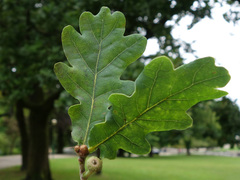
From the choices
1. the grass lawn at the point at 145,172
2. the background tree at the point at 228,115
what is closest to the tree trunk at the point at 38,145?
the grass lawn at the point at 145,172

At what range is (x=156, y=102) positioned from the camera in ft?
2.15

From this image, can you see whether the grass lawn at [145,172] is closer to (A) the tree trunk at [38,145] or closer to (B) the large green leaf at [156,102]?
(A) the tree trunk at [38,145]

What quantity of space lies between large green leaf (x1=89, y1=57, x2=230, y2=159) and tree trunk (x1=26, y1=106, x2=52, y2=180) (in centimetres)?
1126

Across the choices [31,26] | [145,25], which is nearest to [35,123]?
[31,26]

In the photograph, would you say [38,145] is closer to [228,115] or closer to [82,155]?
[228,115]

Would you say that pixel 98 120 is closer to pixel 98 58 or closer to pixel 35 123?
pixel 98 58

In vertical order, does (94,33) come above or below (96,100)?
above

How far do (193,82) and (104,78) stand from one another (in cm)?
25

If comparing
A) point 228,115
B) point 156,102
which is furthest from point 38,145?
point 156,102

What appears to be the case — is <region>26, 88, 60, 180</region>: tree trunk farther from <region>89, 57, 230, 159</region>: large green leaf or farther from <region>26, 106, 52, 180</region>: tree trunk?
<region>89, 57, 230, 159</region>: large green leaf

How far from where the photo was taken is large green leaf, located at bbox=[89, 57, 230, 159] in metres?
0.60

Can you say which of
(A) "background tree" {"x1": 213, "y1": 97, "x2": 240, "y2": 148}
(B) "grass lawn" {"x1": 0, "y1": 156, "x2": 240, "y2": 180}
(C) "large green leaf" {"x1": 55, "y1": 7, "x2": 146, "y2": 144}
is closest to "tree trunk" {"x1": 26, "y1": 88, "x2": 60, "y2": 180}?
(B) "grass lawn" {"x1": 0, "y1": 156, "x2": 240, "y2": 180}

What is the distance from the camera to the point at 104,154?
28.3 inches

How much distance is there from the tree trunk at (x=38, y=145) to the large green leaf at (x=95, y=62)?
11196 mm
